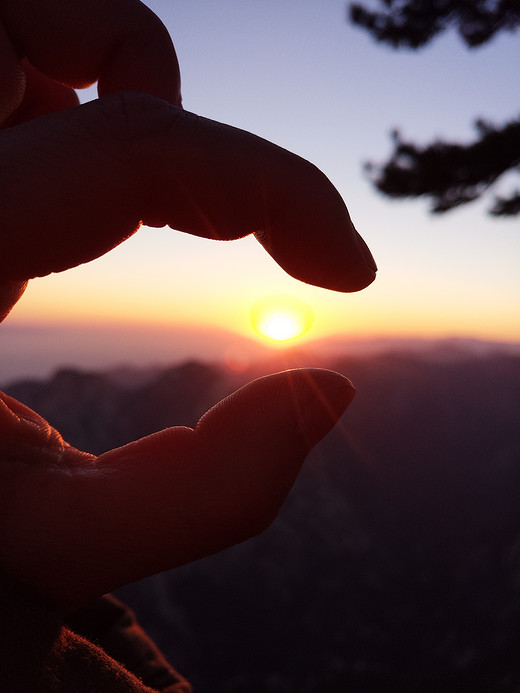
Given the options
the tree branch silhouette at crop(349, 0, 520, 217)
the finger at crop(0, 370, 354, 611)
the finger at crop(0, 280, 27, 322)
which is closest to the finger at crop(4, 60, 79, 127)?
the finger at crop(0, 280, 27, 322)

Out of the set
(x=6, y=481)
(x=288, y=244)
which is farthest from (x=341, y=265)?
(x=6, y=481)

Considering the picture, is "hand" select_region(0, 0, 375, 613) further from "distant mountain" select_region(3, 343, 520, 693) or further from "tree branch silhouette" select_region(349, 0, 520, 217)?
"distant mountain" select_region(3, 343, 520, 693)

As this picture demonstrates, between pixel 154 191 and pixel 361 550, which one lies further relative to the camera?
pixel 361 550

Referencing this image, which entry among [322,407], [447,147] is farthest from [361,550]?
[322,407]

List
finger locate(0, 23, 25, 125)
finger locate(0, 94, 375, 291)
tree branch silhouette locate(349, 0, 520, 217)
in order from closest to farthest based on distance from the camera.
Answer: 1. finger locate(0, 94, 375, 291)
2. finger locate(0, 23, 25, 125)
3. tree branch silhouette locate(349, 0, 520, 217)

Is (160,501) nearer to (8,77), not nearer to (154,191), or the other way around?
(154,191)

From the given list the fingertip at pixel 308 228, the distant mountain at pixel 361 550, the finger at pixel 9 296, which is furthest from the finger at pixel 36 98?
the distant mountain at pixel 361 550

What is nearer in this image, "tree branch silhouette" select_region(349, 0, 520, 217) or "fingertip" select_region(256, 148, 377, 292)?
"fingertip" select_region(256, 148, 377, 292)

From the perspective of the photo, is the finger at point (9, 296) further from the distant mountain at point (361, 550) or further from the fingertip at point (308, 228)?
the distant mountain at point (361, 550)
